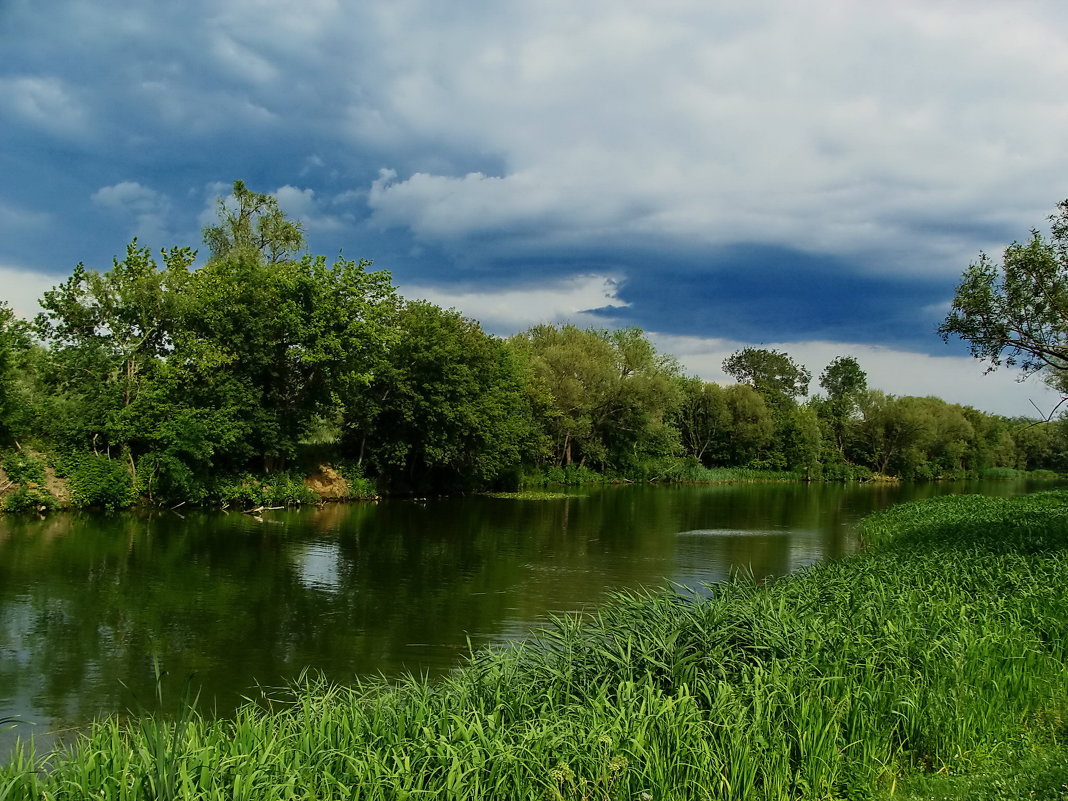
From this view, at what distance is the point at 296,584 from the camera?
17.7 meters

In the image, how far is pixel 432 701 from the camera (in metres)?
7.02

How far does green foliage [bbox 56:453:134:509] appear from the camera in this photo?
29.1m

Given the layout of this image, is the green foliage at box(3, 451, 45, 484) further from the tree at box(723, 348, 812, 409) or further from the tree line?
the tree at box(723, 348, 812, 409)

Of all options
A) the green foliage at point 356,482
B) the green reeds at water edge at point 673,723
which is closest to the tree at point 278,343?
the green foliage at point 356,482

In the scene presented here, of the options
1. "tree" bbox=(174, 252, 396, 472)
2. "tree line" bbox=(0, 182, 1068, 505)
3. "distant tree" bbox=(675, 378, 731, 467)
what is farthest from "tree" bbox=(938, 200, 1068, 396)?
"distant tree" bbox=(675, 378, 731, 467)

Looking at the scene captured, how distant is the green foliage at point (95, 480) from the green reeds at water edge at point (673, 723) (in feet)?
78.9

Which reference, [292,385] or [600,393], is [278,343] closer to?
[292,385]

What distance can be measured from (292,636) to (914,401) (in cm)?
9019

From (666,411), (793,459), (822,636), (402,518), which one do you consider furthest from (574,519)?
(793,459)

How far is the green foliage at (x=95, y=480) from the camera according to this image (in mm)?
29078

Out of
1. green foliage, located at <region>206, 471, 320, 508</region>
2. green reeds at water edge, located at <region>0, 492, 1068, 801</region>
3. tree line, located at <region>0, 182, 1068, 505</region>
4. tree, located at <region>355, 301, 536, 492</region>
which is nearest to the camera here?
green reeds at water edge, located at <region>0, 492, 1068, 801</region>

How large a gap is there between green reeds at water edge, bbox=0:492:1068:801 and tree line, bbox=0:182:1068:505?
A: 12536 millimetres

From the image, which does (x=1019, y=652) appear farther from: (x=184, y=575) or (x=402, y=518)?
(x=402, y=518)

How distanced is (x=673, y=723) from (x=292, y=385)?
33576 mm
